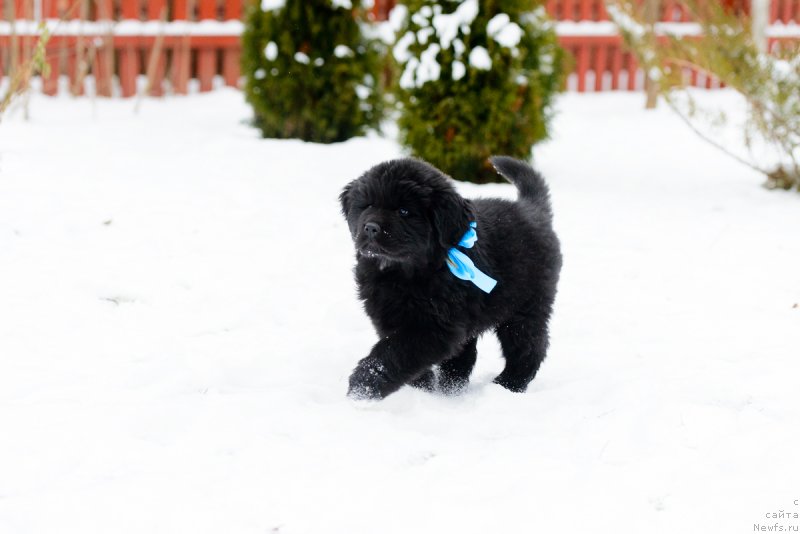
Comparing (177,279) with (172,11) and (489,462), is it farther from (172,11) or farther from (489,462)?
(172,11)

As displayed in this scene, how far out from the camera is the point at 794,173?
6.36 meters

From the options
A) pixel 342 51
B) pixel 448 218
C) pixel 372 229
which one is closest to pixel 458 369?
pixel 448 218

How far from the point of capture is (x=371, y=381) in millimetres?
2873

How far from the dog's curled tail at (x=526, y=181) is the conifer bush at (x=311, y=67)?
3856mm

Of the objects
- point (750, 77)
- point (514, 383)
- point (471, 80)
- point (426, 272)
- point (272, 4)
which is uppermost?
point (272, 4)

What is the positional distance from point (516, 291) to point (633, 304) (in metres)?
1.29

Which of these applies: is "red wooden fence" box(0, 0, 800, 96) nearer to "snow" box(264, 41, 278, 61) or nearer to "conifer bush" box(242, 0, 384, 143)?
"conifer bush" box(242, 0, 384, 143)

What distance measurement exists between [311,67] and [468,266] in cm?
470

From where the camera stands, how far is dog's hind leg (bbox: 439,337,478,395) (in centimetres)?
330

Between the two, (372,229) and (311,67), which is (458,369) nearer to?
(372,229)

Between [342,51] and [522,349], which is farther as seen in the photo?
[342,51]

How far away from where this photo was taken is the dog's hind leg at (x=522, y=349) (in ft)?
11.0

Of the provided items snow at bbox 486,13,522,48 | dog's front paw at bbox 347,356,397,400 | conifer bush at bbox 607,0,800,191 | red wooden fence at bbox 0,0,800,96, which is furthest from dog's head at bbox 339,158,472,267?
red wooden fence at bbox 0,0,800,96

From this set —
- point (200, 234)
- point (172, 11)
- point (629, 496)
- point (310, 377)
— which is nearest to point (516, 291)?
point (310, 377)
